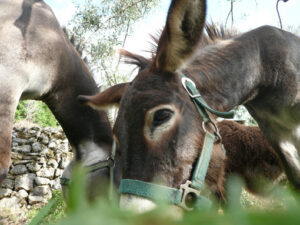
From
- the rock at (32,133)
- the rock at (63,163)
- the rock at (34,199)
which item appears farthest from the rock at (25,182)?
the rock at (32,133)

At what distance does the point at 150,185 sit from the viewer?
5.24 feet

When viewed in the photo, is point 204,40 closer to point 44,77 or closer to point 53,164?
point 44,77

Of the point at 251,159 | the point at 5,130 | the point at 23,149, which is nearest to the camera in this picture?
the point at 5,130

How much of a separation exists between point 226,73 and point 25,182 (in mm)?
8036

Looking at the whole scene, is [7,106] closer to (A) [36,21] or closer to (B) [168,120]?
(A) [36,21]

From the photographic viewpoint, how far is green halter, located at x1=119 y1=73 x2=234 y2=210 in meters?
1.60

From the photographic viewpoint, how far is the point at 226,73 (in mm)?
2295

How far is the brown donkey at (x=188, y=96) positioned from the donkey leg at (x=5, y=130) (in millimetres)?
703

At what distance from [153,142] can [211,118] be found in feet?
1.73

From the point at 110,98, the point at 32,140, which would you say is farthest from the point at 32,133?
the point at 110,98

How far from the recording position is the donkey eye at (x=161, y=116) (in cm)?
177

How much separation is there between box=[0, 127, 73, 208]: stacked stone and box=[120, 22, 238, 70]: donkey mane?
696 centimetres

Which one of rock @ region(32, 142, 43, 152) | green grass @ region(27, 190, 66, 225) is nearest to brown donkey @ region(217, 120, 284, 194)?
green grass @ region(27, 190, 66, 225)

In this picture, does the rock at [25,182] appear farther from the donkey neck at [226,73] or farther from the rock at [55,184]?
the donkey neck at [226,73]
